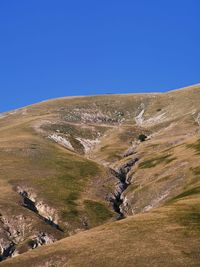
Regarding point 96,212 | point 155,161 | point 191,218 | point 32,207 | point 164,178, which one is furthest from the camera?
point 155,161

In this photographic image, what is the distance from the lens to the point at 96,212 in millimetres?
130750

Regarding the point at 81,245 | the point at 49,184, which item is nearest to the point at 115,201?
the point at 49,184

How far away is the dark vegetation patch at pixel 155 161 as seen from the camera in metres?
163

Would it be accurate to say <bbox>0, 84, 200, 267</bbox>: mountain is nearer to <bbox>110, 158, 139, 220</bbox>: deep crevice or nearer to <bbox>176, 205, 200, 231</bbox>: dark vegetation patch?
<bbox>176, 205, 200, 231</bbox>: dark vegetation patch

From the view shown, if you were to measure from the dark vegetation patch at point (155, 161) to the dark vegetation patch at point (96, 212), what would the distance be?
32.8 meters

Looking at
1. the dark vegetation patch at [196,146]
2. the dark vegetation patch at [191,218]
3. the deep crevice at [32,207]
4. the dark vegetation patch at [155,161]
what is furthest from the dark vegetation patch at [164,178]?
the dark vegetation patch at [191,218]

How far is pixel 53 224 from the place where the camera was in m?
124

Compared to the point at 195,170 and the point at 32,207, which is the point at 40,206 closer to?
the point at 32,207

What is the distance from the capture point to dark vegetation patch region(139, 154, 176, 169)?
162562 millimetres

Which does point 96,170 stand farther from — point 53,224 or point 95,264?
point 95,264

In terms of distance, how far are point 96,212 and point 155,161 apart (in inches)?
1686

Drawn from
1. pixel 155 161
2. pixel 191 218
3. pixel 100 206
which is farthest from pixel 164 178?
pixel 191 218

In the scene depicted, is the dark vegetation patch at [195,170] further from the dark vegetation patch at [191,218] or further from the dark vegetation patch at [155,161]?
the dark vegetation patch at [191,218]

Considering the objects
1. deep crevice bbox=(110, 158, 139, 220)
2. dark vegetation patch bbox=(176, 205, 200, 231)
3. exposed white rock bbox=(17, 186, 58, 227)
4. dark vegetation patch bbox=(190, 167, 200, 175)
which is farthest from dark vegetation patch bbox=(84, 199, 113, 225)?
dark vegetation patch bbox=(176, 205, 200, 231)
